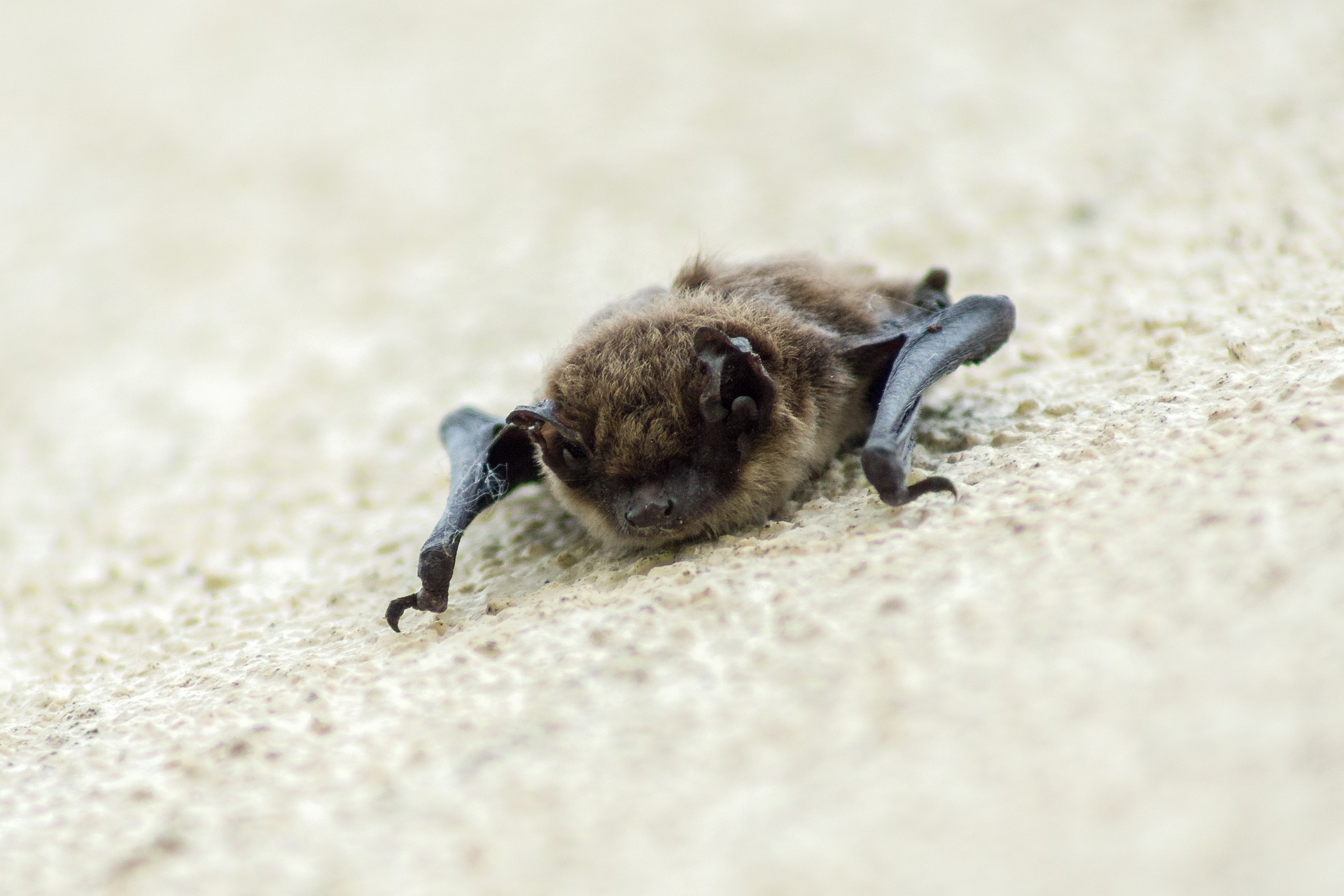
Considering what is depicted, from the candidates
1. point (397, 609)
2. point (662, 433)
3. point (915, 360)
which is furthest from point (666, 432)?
point (397, 609)

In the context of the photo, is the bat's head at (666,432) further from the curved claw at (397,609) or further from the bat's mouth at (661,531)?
the curved claw at (397,609)

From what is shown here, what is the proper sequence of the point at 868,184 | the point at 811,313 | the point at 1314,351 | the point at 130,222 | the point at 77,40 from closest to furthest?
1. the point at 1314,351
2. the point at 811,313
3. the point at 868,184
4. the point at 130,222
5. the point at 77,40

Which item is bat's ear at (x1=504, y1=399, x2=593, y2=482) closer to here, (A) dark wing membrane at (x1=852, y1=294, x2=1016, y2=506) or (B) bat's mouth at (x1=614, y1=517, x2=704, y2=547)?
(B) bat's mouth at (x1=614, y1=517, x2=704, y2=547)

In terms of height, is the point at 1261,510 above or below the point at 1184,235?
below

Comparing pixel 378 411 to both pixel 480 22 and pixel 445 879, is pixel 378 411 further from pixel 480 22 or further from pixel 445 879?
pixel 480 22

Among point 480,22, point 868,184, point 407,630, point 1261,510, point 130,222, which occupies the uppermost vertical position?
point 480,22

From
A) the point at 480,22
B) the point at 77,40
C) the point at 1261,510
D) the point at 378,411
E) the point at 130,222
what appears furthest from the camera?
the point at 77,40

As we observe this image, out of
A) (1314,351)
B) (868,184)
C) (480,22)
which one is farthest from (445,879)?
(480,22)

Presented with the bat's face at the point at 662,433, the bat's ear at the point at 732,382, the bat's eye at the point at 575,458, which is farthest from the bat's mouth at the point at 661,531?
the bat's ear at the point at 732,382
